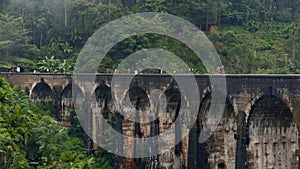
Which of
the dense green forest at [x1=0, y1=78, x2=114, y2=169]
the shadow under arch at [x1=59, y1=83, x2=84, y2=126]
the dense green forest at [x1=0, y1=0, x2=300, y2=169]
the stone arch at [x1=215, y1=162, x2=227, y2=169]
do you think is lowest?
the stone arch at [x1=215, y1=162, x2=227, y2=169]

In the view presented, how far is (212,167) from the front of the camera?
20328 mm

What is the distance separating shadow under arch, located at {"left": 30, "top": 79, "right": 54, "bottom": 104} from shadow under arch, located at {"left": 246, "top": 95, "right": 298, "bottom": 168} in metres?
18.0

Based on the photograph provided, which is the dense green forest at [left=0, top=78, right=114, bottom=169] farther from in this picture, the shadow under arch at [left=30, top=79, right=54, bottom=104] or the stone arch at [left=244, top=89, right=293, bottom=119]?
the stone arch at [left=244, top=89, right=293, bottom=119]

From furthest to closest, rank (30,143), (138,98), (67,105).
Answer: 1. (67,105)
2. (138,98)
3. (30,143)

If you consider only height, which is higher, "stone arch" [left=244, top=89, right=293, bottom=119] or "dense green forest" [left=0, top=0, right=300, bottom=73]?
"dense green forest" [left=0, top=0, right=300, bottom=73]

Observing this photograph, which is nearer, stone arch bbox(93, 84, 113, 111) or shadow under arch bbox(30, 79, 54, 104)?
stone arch bbox(93, 84, 113, 111)

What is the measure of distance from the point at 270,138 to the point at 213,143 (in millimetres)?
3615

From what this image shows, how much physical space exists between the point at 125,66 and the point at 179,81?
14.9 meters

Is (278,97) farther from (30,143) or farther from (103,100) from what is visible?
(103,100)

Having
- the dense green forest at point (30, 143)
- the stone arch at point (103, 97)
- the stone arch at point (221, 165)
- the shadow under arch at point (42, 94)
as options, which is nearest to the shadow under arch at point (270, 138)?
the stone arch at point (221, 165)

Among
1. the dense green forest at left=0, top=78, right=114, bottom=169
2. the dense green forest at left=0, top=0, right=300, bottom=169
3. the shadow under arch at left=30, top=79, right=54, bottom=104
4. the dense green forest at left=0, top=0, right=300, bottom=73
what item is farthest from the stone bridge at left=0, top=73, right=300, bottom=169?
the dense green forest at left=0, top=0, right=300, bottom=73

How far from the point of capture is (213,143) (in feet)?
66.7

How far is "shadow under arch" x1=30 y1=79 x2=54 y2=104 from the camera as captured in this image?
32.6 m

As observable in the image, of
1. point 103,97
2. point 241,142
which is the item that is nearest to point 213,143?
point 241,142
